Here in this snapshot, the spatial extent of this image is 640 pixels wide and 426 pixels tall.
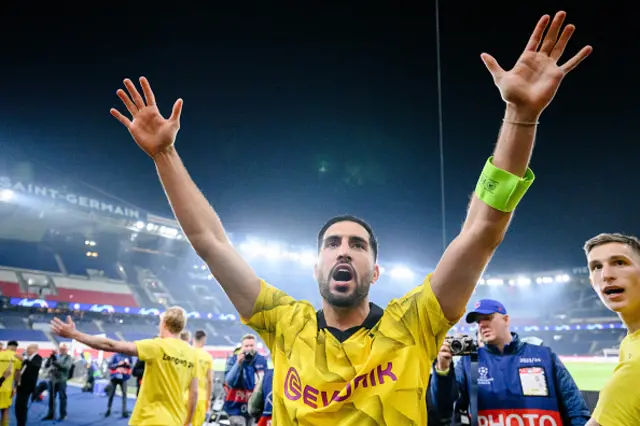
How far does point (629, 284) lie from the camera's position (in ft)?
9.16

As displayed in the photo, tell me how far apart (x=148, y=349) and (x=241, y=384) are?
3.32 metres

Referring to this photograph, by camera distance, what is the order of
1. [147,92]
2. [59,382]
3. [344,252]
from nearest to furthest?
[344,252], [147,92], [59,382]

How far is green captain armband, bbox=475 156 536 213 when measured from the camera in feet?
6.19

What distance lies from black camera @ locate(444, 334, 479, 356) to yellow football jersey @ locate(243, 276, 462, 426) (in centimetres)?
162

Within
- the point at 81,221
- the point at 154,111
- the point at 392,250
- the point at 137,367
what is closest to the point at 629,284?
the point at 154,111

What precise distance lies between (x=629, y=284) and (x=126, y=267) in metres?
59.6

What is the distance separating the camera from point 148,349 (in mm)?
5844

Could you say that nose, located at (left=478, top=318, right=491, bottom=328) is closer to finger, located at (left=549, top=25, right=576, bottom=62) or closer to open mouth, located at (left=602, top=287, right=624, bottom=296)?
open mouth, located at (left=602, top=287, right=624, bottom=296)

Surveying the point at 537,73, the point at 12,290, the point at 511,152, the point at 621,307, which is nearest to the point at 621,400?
the point at 621,307

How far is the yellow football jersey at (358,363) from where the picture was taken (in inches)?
83.5

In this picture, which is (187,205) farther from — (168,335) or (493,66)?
(168,335)

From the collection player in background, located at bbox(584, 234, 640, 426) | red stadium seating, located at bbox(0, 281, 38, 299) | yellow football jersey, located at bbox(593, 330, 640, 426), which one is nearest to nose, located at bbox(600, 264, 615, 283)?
player in background, located at bbox(584, 234, 640, 426)

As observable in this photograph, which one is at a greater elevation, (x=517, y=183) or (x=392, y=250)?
(x=392, y=250)

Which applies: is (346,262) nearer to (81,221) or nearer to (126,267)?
(81,221)
